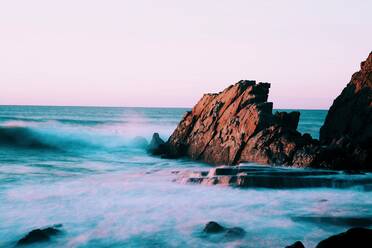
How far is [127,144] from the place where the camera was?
32.6 meters

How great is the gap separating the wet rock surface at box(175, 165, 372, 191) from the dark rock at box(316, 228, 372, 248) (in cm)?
805

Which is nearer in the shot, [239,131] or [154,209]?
[154,209]

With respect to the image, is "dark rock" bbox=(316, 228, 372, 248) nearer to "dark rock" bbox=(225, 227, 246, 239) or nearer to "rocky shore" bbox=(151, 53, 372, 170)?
"dark rock" bbox=(225, 227, 246, 239)

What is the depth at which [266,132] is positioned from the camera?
64.9 feet

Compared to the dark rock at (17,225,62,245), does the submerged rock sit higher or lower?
higher

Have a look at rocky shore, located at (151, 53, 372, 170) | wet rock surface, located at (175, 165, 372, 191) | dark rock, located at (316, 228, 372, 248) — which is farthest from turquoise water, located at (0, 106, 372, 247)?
rocky shore, located at (151, 53, 372, 170)

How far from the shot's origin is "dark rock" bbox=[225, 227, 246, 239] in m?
9.10

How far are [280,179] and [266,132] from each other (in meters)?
5.65

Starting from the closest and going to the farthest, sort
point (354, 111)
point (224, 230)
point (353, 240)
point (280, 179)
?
point (353, 240) → point (224, 230) → point (280, 179) → point (354, 111)

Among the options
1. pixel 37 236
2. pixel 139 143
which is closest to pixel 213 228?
pixel 37 236

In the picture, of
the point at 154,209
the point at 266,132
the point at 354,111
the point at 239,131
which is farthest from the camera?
the point at 354,111

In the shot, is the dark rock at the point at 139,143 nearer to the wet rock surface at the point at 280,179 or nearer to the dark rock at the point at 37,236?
the wet rock surface at the point at 280,179

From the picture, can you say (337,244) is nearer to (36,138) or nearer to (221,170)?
(221,170)

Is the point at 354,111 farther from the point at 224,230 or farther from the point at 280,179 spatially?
the point at 224,230
